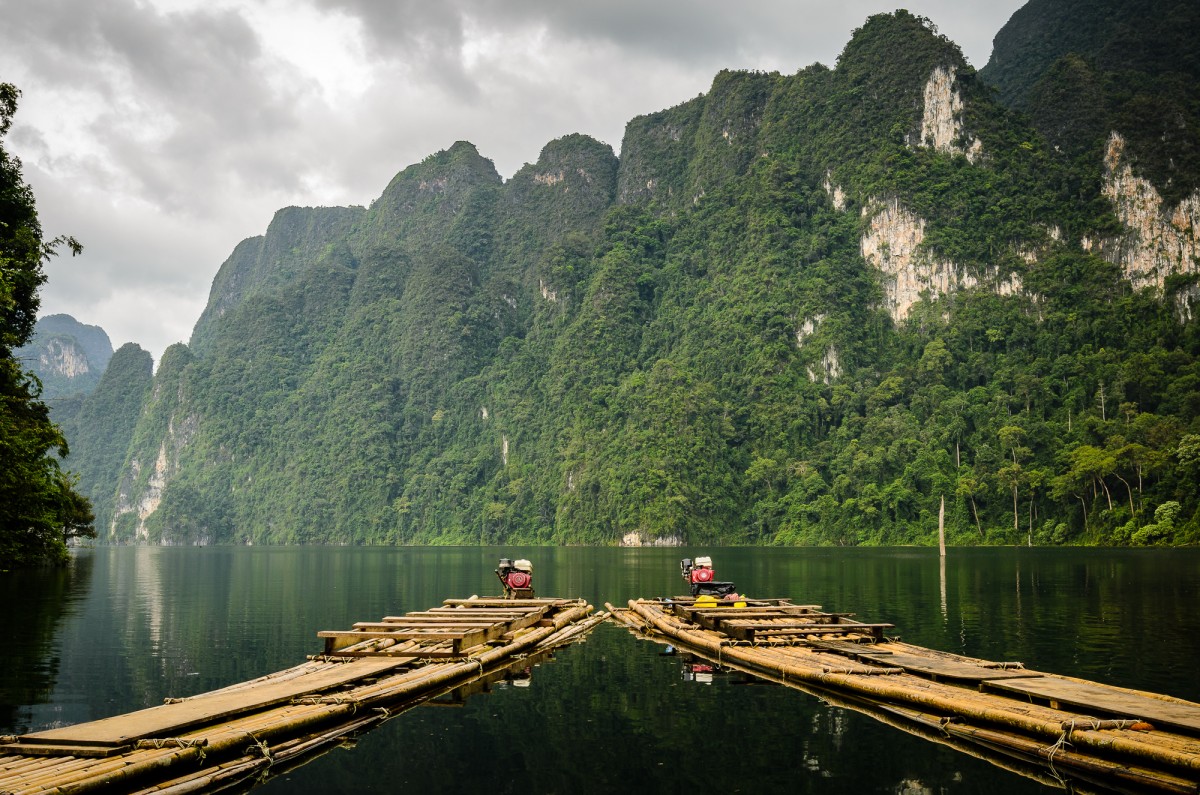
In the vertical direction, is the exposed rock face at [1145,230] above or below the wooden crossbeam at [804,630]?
above

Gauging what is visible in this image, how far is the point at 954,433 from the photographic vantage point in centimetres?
12275

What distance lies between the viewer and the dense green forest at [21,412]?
27.8 metres

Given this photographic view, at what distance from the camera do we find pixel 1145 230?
13112cm

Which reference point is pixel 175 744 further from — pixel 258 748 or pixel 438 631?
pixel 438 631

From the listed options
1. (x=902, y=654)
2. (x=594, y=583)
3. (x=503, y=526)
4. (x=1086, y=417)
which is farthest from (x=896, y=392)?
(x=902, y=654)

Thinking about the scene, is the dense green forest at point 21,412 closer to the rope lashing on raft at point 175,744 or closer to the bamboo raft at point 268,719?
the bamboo raft at point 268,719

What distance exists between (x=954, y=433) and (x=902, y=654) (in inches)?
4468

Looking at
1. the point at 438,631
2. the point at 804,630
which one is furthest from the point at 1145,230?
the point at 438,631

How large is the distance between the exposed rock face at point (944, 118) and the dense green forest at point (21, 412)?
5991 inches

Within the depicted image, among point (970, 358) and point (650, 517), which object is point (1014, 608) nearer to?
point (650, 517)

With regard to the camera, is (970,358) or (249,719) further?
(970,358)

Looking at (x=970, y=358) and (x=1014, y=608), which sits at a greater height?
(x=970, y=358)

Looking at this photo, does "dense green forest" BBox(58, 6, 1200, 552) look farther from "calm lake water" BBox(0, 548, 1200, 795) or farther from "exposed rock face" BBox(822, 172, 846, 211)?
"calm lake water" BBox(0, 548, 1200, 795)

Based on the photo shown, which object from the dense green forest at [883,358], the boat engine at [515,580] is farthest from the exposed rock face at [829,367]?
the boat engine at [515,580]
